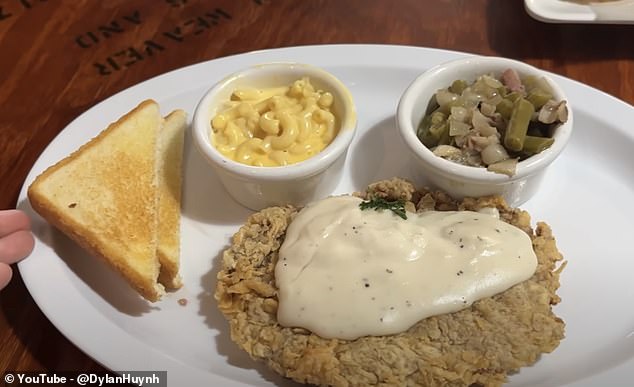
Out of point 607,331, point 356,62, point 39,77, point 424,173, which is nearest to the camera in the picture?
point 607,331

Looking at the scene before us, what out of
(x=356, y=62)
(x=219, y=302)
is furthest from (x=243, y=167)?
(x=356, y=62)

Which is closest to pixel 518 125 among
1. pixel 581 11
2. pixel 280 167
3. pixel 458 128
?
pixel 458 128

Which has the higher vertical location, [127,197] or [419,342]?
[127,197]

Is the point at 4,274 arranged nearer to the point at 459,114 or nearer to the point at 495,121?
the point at 459,114

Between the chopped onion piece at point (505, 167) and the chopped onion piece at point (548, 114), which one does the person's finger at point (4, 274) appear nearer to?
the chopped onion piece at point (505, 167)

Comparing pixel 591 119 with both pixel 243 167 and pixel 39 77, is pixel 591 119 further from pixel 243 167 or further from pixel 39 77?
pixel 39 77

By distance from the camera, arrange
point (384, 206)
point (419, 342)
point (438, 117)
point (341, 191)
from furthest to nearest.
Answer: point (341, 191)
point (438, 117)
point (384, 206)
point (419, 342)

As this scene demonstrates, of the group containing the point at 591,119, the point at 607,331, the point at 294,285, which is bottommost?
the point at 607,331

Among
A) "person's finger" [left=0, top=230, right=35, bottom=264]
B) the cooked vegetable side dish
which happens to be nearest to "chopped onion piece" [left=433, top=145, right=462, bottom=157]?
the cooked vegetable side dish
